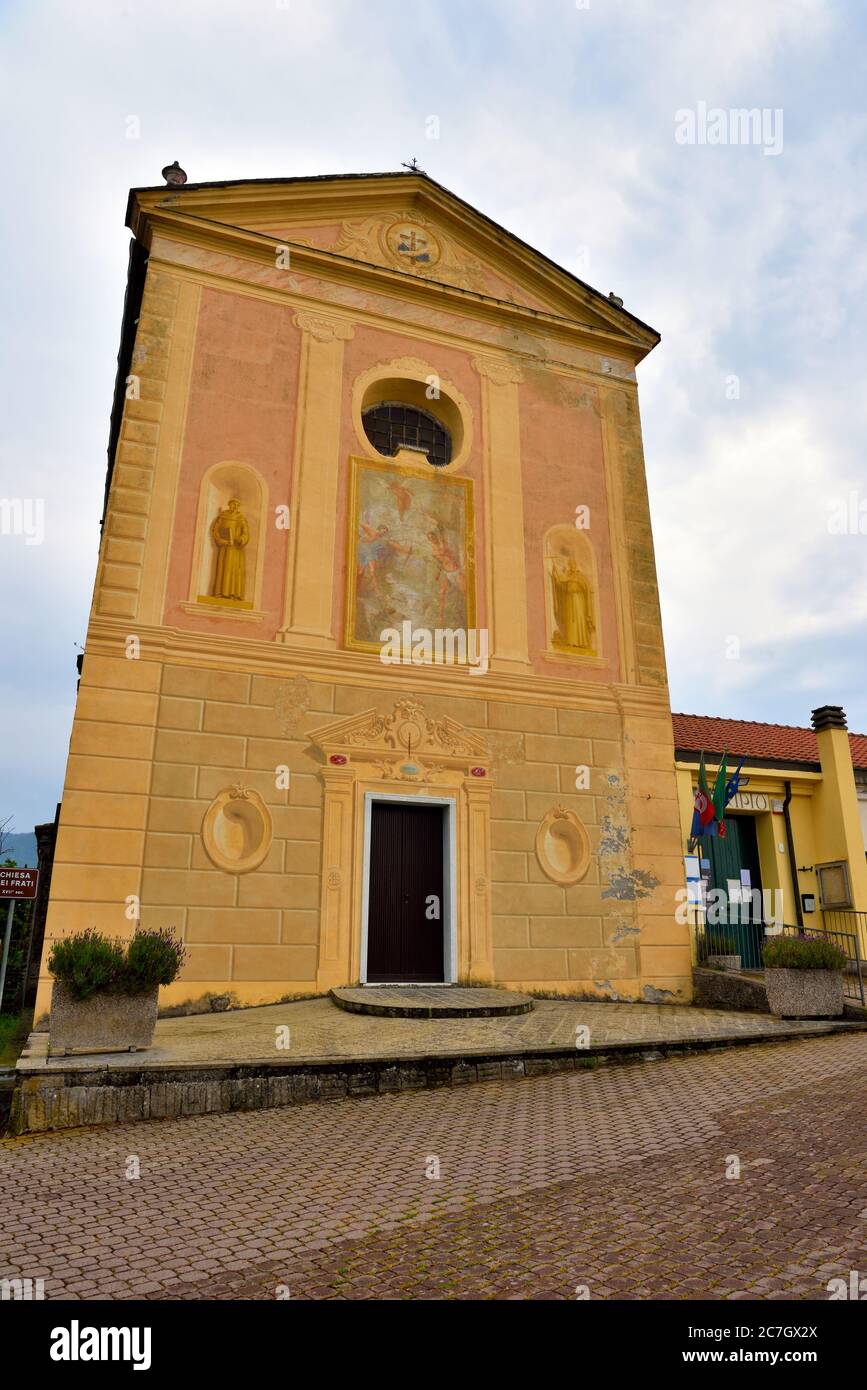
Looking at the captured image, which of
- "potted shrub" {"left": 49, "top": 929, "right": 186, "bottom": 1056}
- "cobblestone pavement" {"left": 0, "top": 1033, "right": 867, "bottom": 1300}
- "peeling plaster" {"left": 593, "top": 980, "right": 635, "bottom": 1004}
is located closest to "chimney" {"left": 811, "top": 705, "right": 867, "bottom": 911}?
"peeling plaster" {"left": 593, "top": 980, "right": 635, "bottom": 1004}

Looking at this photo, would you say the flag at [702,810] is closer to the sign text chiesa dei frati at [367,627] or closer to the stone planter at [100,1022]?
the sign text chiesa dei frati at [367,627]

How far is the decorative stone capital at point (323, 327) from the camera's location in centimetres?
1513

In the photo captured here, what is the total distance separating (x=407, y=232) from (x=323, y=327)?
3351 mm

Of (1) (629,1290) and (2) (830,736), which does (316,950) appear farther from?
(2) (830,736)

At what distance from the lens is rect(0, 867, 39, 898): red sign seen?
11.2m

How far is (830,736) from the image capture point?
18797mm

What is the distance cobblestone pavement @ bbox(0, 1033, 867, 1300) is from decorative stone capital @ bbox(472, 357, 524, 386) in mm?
13070

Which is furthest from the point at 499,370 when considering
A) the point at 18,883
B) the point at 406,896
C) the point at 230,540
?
the point at 18,883

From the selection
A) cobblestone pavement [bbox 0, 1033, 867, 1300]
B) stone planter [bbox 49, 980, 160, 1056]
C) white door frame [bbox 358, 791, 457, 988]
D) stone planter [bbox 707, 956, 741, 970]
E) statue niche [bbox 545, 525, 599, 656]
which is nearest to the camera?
cobblestone pavement [bbox 0, 1033, 867, 1300]

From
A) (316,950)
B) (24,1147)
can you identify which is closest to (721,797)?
(316,950)

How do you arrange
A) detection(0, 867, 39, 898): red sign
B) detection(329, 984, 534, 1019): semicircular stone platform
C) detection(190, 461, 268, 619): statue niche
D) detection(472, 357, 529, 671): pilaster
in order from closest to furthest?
Answer: detection(329, 984, 534, 1019): semicircular stone platform, detection(0, 867, 39, 898): red sign, detection(190, 461, 268, 619): statue niche, detection(472, 357, 529, 671): pilaster

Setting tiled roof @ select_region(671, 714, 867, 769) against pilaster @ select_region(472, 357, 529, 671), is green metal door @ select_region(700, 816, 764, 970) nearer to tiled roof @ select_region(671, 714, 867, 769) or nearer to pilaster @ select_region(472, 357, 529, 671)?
tiled roof @ select_region(671, 714, 867, 769)

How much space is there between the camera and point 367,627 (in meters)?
13.9

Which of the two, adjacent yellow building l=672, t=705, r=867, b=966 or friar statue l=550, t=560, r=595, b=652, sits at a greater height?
friar statue l=550, t=560, r=595, b=652
